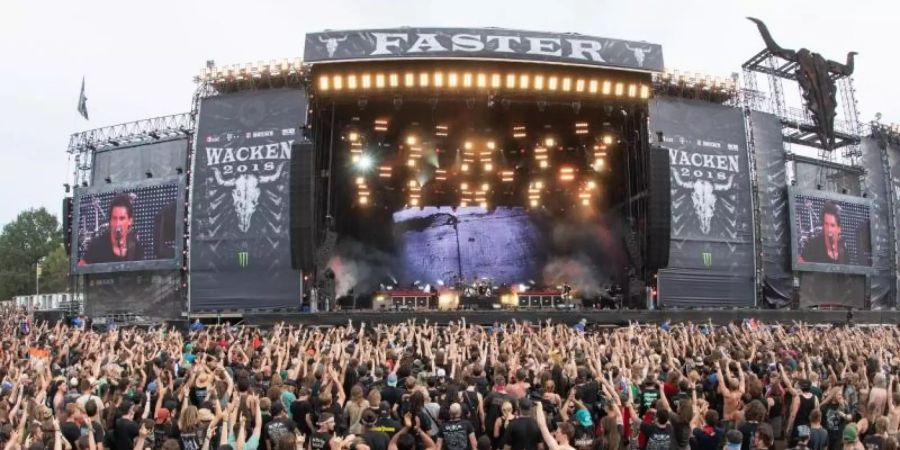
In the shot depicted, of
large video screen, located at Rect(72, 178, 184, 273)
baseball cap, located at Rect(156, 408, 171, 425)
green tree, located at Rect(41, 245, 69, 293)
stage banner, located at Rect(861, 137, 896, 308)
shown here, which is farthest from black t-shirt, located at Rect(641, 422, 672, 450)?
green tree, located at Rect(41, 245, 69, 293)

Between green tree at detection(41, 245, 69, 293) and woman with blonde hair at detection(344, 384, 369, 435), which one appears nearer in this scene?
woman with blonde hair at detection(344, 384, 369, 435)

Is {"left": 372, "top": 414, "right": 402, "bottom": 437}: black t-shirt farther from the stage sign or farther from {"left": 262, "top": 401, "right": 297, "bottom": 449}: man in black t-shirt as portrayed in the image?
the stage sign

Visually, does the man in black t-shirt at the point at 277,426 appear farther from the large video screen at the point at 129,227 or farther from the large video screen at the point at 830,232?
the large video screen at the point at 830,232

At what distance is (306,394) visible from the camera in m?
8.01

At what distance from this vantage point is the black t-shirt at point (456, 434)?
6738 mm

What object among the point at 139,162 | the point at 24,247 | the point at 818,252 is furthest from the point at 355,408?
the point at 24,247

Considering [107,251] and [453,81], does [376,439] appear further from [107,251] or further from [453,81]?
[107,251]

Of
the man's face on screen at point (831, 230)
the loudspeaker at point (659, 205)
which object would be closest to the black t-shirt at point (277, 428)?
the loudspeaker at point (659, 205)

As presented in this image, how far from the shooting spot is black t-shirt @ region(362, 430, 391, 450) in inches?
249

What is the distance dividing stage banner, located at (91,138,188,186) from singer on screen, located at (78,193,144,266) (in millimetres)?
1631

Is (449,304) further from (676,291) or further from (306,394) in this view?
(306,394)

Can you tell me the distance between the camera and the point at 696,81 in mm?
29172

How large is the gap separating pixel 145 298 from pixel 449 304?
12097mm

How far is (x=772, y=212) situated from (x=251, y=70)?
20763 mm
